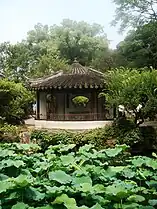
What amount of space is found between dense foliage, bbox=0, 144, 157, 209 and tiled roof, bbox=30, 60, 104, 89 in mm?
11650

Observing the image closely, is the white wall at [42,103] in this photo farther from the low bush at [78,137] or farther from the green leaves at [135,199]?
the green leaves at [135,199]

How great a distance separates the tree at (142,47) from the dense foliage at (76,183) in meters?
15.4

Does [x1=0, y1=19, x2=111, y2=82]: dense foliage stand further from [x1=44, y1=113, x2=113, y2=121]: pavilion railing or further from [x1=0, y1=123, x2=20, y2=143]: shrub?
[x1=0, y1=123, x2=20, y2=143]: shrub

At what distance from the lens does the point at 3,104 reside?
17688 millimetres

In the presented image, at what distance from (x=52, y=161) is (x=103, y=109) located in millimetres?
13226

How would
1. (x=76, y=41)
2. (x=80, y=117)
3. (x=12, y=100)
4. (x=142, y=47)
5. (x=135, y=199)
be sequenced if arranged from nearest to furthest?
(x=135, y=199), (x=80, y=117), (x=12, y=100), (x=142, y=47), (x=76, y=41)

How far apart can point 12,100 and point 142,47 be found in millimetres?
7614

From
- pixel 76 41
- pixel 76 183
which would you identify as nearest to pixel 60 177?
pixel 76 183

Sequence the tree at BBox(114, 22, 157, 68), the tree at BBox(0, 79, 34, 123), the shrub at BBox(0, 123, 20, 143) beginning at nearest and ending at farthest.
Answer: the shrub at BBox(0, 123, 20, 143), the tree at BBox(0, 79, 34, 123), the tree at BBox(114, 22, 157, 68)

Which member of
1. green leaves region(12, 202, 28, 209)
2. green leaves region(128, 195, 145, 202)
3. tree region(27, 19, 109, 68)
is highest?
tree region(27, 19, 109, 68)

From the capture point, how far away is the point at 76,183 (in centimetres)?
381

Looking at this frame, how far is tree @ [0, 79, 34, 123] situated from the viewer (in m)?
17.2

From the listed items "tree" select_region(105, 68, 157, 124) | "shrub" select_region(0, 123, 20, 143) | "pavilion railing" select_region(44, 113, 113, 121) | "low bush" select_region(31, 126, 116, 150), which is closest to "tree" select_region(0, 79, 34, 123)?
"pavilion railing" select_region(44, 113, 113, 121)

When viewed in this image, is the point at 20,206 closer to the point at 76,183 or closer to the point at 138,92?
the point at 76,183
